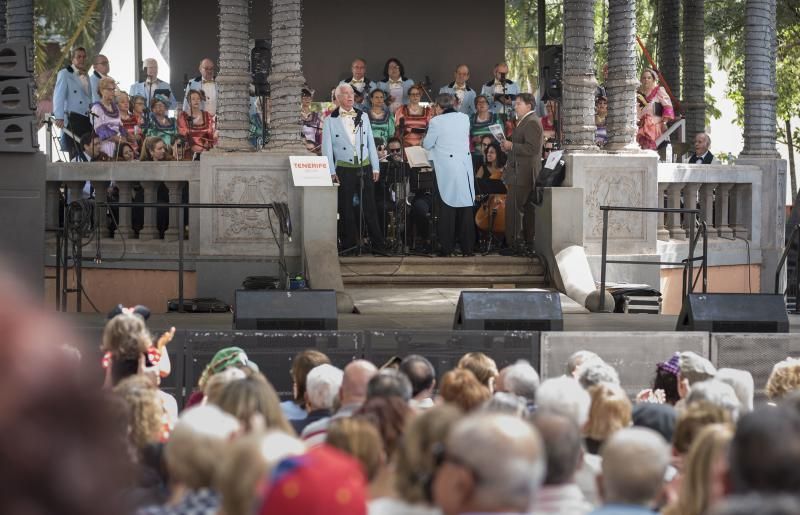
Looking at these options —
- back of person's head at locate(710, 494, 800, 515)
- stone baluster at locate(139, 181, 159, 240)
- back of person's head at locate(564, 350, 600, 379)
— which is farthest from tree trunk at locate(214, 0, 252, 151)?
back of person's head at locate(710, 494, 800, 515)

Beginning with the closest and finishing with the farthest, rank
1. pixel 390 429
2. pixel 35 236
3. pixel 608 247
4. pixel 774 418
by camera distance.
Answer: pixel 774 418, pixel 390 429, pixel 35 236, pixel 608 247

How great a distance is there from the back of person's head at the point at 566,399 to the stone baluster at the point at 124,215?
1277 cm

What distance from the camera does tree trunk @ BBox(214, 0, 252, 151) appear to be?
1786 cm

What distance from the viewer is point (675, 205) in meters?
19.8

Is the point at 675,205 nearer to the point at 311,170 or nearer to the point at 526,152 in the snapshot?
the point at 526,152

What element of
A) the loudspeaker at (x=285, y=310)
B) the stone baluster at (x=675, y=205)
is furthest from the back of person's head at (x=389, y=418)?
the stone baluster at (x=675, y=205)

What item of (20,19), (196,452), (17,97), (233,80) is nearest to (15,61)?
(17,97)

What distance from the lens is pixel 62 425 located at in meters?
1.97

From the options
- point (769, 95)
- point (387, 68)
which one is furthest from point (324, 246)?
point (769, 95)

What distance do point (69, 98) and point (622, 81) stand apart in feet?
24.2

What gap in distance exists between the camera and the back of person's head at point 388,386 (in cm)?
633

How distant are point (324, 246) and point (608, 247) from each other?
363cm

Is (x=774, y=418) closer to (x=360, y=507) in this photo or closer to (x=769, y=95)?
(x=360, y=507)

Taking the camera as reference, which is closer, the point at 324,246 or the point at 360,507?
the point at 360,507
